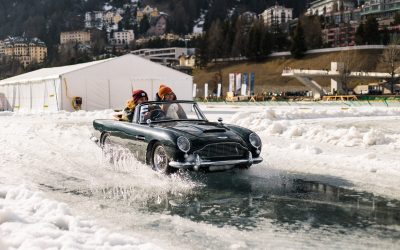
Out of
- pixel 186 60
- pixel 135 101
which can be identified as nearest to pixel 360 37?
pixel 186 60

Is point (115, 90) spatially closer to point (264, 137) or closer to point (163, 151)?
point (264, 137)

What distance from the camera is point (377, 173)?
8.45 metres

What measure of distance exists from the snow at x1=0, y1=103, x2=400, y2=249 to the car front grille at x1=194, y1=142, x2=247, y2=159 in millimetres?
542

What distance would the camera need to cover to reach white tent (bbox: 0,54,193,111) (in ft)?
120

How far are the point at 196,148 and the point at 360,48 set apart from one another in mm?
118101

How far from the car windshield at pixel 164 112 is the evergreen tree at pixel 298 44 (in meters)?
120

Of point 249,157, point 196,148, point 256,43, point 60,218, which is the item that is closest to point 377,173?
point 249,157

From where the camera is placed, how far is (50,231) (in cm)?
480

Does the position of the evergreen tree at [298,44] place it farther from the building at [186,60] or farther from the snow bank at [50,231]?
the snow bank at [50,231]

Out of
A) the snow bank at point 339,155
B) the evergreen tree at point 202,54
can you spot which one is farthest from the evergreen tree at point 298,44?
the snow bank at point 339,155

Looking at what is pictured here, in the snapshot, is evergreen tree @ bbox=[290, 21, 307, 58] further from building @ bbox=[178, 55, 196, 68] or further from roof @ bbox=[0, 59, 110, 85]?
roof @ bbox=[0, 59, 110, 85]

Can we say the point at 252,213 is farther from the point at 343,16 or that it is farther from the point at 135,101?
the point at 343,16

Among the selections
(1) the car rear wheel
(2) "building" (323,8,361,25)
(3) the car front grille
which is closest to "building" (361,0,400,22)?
(2) "building" (323,8,361,25)

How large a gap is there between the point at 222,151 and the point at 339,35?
14236 cm
